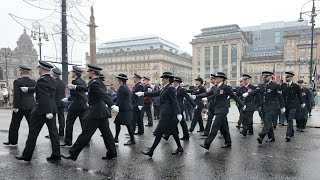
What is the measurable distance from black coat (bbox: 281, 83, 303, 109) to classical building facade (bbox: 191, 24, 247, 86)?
322 ft

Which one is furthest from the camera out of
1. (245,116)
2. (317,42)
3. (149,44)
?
(149,44)

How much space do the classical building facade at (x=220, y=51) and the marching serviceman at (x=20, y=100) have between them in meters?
102

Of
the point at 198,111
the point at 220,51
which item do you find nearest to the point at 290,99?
the point at 198,111

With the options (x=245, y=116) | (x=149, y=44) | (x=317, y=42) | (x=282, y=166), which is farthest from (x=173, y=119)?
(x=149, y=44)

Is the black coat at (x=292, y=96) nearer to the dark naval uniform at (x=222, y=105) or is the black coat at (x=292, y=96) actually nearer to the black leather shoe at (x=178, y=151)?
the dark naval uniform at (x=222, y=105)

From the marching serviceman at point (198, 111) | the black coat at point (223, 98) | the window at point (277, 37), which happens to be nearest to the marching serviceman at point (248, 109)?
the marching serviceman at point (198, 111)

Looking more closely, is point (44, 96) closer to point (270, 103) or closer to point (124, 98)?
point (124, 98)

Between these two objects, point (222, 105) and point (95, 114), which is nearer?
point (95, 114)

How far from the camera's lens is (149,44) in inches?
4218

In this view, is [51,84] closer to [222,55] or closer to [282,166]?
[282,166]

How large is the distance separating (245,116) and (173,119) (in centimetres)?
374

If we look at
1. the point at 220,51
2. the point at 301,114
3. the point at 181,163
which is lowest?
the point at 181,163

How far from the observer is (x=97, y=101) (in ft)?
19.9

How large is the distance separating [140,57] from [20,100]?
96910mm
